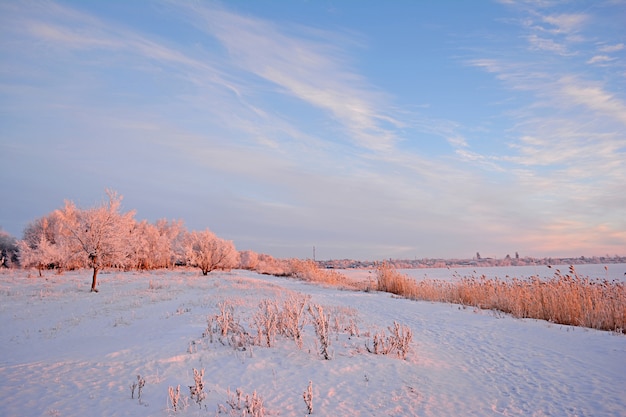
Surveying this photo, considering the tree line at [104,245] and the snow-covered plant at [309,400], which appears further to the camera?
the tree line at [104,245]

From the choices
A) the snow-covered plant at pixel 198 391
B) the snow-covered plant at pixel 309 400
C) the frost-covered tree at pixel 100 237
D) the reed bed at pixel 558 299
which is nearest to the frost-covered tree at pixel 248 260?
the frost-covered tree at pixel 100 237

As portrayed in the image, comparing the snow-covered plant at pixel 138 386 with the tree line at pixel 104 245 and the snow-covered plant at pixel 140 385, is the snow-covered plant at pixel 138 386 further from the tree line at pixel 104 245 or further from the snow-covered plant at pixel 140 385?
the tree line at pixel 104 245

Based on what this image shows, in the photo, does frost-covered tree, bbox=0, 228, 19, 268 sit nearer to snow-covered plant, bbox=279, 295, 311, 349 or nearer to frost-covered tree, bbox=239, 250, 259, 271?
frost-covered tree, bbox=239, 250, 259, 271

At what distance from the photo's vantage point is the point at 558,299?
1116 cm

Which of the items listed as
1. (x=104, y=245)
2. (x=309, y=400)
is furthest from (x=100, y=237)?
(x=309, y=400)

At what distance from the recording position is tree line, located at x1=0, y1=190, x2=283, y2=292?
68.7ft

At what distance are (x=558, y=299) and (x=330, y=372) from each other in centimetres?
894

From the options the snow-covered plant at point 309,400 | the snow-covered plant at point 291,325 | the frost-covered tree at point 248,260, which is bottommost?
the snow-covered plant at point 309,400

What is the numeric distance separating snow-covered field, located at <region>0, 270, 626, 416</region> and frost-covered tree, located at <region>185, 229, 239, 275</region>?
27.4 metres

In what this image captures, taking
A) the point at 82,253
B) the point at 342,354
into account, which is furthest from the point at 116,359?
the point at 82,253

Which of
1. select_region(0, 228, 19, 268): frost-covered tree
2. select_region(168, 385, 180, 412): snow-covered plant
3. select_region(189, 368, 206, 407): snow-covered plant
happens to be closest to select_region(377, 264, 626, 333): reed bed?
select_region(189, 368, 206, 407): snow-covered plant

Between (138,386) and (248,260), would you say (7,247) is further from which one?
(138,386)

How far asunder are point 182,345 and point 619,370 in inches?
301

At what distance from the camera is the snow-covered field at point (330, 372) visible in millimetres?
4695
